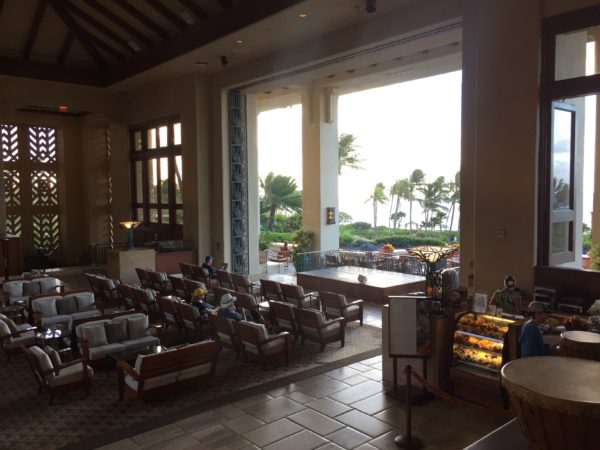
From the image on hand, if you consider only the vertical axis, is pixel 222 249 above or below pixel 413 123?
below

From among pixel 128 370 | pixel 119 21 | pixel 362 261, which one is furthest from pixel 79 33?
pixel 128 370

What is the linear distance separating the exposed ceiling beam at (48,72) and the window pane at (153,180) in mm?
3551

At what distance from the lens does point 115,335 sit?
870 centimetres

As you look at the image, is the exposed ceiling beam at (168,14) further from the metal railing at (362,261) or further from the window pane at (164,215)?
the metal railing at (362,261)

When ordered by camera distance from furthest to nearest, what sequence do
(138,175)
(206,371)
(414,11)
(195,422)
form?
(138,175)
(414,11)
(206,371)
(195,422)

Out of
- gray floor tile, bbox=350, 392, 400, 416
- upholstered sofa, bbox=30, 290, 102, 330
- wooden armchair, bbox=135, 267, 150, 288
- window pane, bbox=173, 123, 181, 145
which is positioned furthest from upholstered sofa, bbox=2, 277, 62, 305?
gray floor tile, bbox=350, 392, 400, 416

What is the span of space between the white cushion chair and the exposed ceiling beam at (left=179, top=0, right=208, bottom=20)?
9.50 metres

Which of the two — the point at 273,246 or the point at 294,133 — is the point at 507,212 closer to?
the point at 273,246

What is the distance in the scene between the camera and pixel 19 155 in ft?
72.9

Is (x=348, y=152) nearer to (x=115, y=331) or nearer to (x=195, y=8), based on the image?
(x=195, y=8)

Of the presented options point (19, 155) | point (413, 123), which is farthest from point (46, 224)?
point (413, 123)

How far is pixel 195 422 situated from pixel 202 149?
41.2 feet

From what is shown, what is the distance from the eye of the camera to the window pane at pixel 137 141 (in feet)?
69.1

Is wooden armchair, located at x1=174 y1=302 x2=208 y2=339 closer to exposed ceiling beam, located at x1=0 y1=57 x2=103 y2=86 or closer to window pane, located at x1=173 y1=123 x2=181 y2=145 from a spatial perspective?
window pane, located at x1=173 y1=123 x2=181 y2=145
